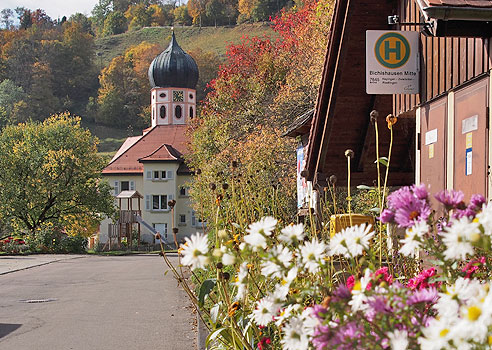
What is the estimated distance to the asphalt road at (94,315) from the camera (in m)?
9.37

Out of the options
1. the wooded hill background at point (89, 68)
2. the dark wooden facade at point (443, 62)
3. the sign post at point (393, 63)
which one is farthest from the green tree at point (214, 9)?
the sign post at point (393, 63)

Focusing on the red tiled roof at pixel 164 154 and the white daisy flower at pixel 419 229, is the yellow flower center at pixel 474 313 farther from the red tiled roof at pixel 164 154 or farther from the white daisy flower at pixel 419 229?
the red tiled roof at pixel 164 154

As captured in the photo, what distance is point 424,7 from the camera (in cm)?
714

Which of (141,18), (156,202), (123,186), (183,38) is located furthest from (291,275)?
(141,18)

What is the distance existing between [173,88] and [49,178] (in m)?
39.9

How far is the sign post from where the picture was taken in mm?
9789

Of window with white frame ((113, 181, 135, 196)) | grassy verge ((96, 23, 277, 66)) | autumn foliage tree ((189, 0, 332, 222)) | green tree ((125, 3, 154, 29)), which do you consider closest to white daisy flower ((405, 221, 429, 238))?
autumn foliage tree ((189, 0, 332, 222))

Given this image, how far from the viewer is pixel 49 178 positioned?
55.3 meters

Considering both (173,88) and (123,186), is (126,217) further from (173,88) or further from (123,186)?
(173,88)

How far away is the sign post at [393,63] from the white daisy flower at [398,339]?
7.71 meters

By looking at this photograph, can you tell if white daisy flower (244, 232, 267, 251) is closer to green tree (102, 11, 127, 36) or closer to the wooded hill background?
the wooded hill background

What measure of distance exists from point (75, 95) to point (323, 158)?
454 feet

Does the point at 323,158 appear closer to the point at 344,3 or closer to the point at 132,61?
the point at 344,3

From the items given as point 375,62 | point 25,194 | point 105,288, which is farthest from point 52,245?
point 375,62
